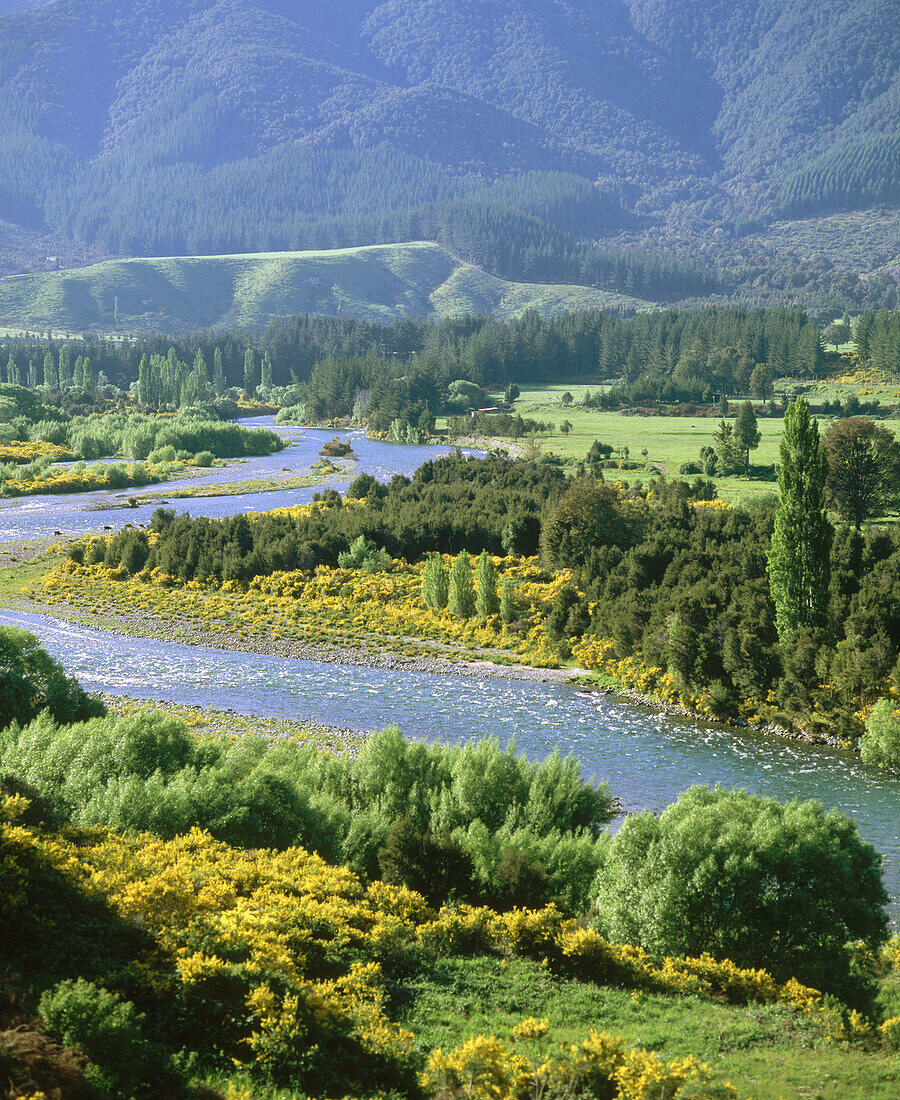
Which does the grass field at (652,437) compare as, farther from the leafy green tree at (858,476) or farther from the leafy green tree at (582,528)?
the leafy green tree at (582,528)

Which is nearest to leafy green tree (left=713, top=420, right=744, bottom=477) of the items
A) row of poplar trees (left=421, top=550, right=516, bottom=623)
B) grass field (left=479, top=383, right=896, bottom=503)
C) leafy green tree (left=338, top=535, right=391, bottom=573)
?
grass field (left=479, top=383, right=896, bottom=503)

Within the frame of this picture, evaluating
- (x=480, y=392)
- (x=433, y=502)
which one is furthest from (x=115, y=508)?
(x=480, y=392)

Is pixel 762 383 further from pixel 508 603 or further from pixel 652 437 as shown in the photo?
pixel 508 603

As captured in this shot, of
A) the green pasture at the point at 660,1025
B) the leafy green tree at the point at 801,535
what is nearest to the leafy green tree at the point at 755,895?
the green pasture at the point at 660,1025

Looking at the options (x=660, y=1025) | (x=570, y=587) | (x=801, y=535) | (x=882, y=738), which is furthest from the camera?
(x=570, y=587)

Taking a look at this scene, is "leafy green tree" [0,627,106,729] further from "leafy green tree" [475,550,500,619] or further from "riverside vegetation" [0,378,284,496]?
"riverside vegetation" [0,378,284,496]

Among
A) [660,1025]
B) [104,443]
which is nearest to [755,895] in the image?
[660,1025]
